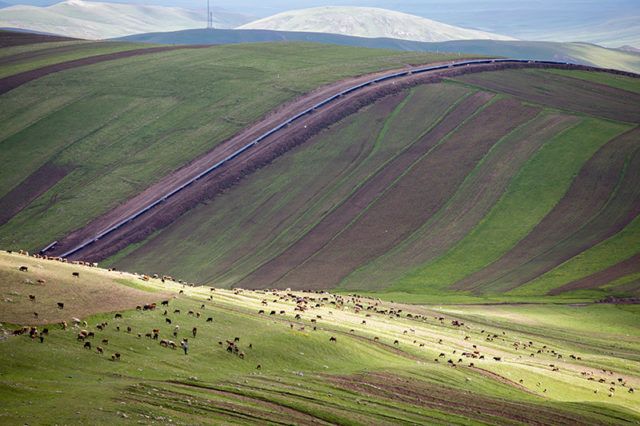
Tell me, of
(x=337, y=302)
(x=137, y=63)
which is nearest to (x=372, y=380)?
(x=337, y=302)

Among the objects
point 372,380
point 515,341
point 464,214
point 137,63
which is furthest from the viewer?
point 137,63

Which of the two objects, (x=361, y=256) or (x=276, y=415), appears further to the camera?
(x=361, y=256)

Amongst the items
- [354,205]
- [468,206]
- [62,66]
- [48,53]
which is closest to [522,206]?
[468,206]

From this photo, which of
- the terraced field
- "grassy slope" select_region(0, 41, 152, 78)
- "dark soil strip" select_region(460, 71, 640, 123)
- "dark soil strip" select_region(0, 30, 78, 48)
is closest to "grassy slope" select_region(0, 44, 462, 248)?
"grassy slope" select_region(0, 41, 152, 78)

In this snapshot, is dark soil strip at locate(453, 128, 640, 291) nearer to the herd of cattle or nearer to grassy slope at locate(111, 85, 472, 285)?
grassy slope at locate(111, 85, 472, 285)

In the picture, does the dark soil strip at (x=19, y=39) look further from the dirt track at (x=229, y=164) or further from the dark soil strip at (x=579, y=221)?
the dark soil strip at (x=579, y=221)

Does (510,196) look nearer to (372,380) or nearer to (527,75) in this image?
(527,75)
